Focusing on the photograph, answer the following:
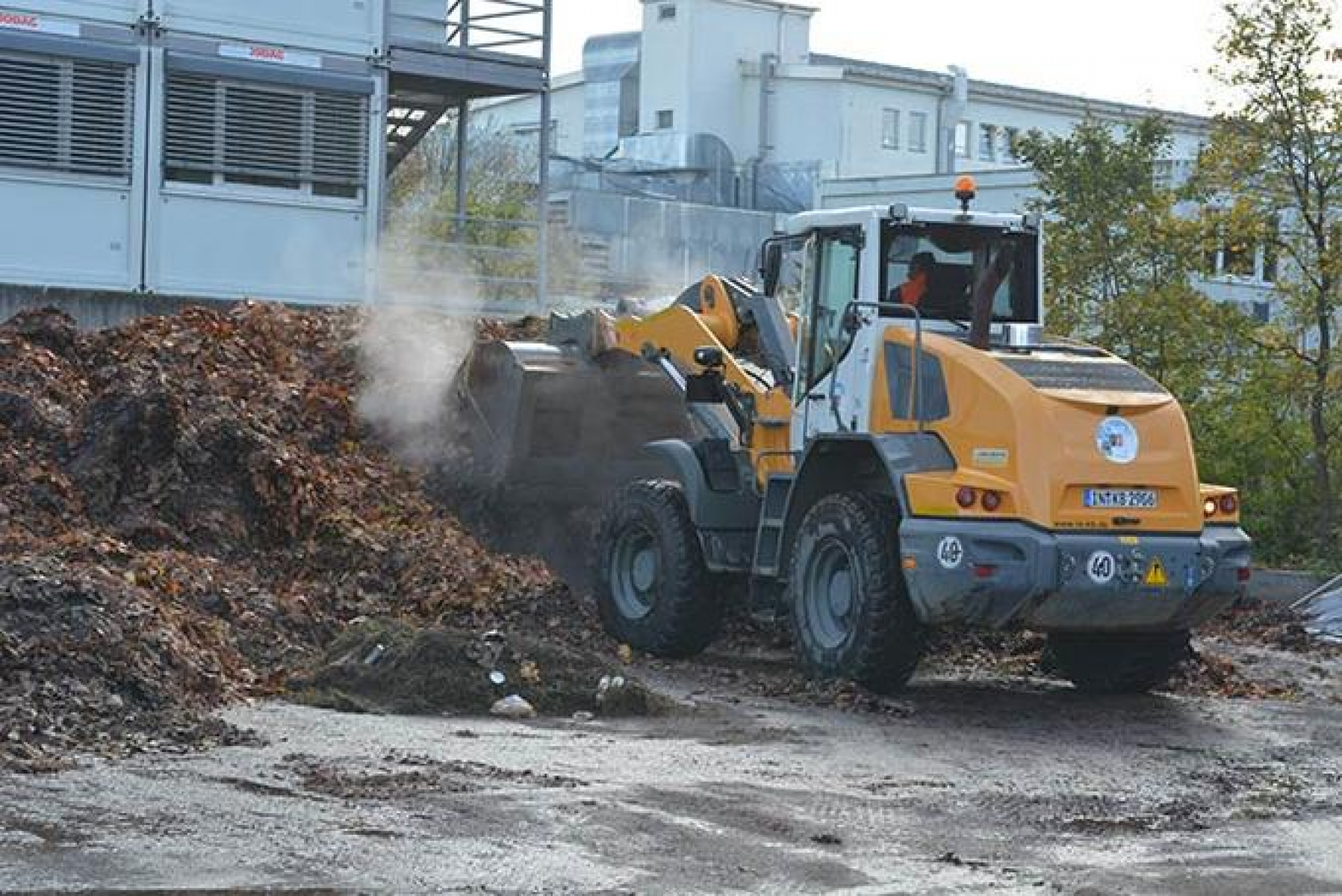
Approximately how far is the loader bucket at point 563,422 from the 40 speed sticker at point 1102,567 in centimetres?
507

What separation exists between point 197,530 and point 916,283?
5549 mm

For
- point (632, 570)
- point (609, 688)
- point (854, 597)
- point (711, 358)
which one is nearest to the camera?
point (609, 688)

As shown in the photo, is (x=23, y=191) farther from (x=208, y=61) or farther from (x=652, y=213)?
(x=652, y=213)

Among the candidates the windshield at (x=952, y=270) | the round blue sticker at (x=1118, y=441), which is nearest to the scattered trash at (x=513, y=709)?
the windshield at (x=952, y=270)

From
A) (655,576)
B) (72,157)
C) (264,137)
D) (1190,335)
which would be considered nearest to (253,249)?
(264,137)

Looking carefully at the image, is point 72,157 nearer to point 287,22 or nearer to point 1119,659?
point 287,22

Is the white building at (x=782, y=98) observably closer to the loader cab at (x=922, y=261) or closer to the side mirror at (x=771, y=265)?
the side mirror at (x=771, y=265)

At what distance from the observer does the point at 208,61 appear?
27156 mm

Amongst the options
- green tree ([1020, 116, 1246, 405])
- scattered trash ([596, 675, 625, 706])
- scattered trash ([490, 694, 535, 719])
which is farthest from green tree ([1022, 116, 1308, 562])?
scattered trash ([490, 694, 535, 719])

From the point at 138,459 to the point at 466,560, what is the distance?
8.27ft

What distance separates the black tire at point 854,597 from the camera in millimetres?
14555

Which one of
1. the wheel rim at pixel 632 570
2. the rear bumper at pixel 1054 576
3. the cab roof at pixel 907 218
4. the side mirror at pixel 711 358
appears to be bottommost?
the wheel rim at pixel 632 570

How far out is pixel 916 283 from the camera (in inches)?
605

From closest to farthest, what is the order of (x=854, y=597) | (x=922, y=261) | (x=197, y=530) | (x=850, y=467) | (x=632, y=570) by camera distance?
(x=854, y=597), (x=922, y=261), (x=850, y=467), (x=197, y=530), (x=632, y=570)
